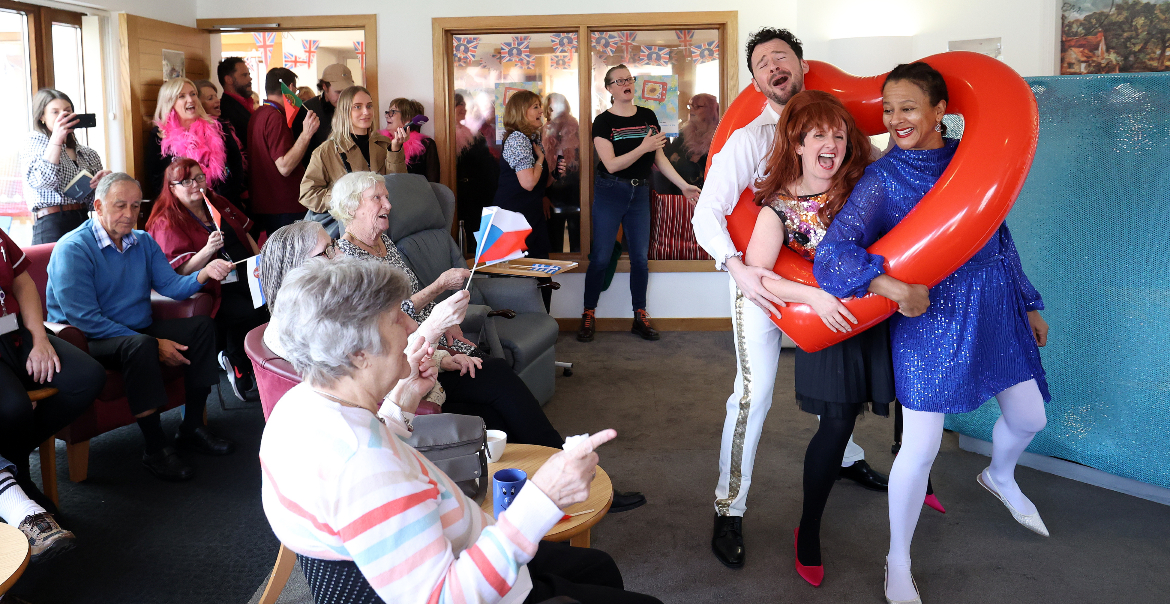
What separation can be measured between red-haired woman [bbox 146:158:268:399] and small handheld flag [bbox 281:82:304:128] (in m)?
0.94

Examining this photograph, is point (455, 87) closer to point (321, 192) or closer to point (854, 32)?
point (321, 192)

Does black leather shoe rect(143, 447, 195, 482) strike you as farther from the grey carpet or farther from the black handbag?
the black handbag

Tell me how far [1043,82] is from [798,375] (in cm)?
150

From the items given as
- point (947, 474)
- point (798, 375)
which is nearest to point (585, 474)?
point (798, 375)

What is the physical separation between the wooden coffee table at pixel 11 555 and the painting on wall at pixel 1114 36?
4324mm

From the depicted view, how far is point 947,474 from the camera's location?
3111 mm

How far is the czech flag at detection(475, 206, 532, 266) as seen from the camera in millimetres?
2375

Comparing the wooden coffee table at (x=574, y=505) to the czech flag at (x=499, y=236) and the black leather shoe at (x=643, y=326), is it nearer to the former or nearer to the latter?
the czech flag at (x=499, y=236)

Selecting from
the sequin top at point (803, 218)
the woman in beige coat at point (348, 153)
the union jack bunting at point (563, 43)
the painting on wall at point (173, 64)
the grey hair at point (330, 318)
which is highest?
the union jack bunting at point (563, 43)

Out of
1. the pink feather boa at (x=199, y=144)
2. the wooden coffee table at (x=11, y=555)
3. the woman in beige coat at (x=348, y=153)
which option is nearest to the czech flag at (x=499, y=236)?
the wooden coffee table at (x=11, y=555)

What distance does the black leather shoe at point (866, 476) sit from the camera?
2.99 meters

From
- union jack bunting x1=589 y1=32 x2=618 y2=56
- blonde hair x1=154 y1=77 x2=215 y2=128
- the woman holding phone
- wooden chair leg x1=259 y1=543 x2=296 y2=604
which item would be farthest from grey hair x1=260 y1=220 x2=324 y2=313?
union jack bunting x1=589 y1=32 x2=618 y2=56

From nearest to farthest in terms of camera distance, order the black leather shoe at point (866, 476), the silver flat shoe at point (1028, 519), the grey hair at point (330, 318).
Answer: the grey hair at point (330, 318)
the silver flat shoe at point (1028, 519)
the black leather shoe at point (866, 476)

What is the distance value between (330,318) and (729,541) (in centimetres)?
160
